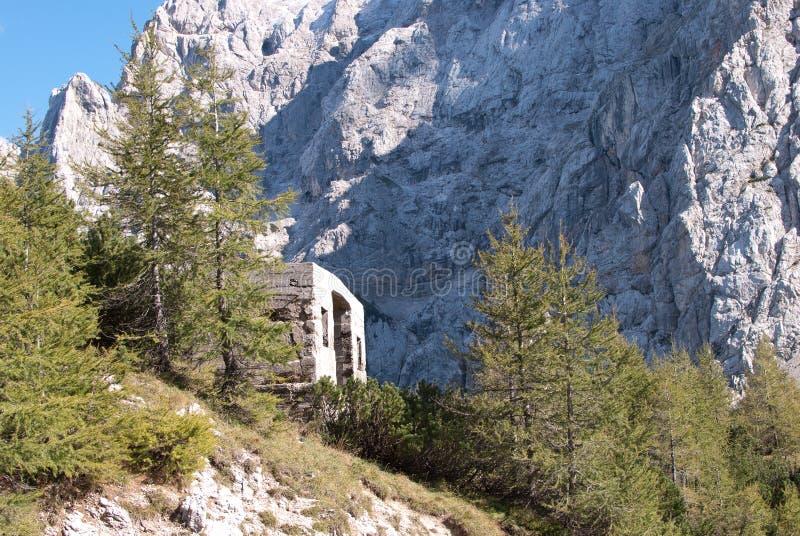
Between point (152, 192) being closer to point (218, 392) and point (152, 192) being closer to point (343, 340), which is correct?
point (218, 392)

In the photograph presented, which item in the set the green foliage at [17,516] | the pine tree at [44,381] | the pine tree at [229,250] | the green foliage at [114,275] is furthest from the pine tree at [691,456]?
the green foliage at [17,516]

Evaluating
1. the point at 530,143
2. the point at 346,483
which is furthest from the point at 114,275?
the point at 530,143

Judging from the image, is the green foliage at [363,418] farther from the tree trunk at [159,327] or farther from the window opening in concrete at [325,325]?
the tree trunk at [159,327]

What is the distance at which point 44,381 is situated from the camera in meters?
7.44

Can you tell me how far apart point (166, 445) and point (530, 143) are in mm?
110198

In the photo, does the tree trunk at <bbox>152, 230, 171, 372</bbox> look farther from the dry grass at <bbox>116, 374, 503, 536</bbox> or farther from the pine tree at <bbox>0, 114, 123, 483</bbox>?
the pine tree at <bbox>0, 114, 123, 483</bbox>

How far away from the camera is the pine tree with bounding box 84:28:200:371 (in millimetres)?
12781

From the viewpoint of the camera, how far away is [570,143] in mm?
100125

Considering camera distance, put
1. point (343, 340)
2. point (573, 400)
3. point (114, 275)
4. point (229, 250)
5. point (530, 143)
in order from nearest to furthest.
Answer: point (229, 250) → point (114, 275) → point (573, 400) → point (343, 340) → point (530, 143)

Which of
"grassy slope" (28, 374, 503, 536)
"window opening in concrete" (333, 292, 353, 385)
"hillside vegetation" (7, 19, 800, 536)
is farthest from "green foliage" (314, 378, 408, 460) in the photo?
"window opening in concrete" (333, 292, 353, 385)

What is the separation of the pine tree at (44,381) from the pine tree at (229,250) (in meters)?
2.84

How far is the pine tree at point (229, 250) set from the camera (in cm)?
1230

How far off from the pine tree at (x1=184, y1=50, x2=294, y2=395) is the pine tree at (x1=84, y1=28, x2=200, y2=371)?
42cm

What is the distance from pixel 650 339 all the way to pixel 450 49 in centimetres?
7977
